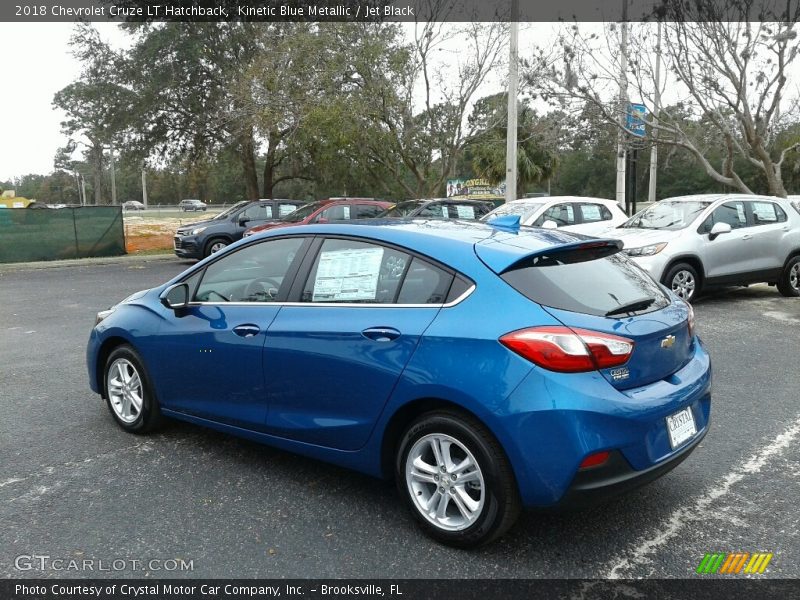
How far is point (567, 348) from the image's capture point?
119 inches

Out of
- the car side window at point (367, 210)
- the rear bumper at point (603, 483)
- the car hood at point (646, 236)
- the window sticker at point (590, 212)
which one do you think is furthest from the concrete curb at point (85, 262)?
the rear bumper at point (603, 483)

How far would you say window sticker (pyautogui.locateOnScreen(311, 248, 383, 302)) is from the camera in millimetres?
3699

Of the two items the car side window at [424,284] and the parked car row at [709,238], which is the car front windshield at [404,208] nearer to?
the parked car row at [709,238]

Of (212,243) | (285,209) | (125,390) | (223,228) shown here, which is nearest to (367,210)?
(285,209)

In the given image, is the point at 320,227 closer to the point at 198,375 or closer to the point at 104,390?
the point at 198,375

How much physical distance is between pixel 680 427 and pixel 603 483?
1.99ft

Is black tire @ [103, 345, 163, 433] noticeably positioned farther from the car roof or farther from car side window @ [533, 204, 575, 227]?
car side window @ [533, 204, 575, 227]

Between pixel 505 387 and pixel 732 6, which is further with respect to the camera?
pixel 732 6

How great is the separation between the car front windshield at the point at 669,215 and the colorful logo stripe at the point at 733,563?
7.38 meters

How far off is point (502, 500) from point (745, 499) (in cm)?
163

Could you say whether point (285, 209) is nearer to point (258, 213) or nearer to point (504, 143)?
point (258, 213)

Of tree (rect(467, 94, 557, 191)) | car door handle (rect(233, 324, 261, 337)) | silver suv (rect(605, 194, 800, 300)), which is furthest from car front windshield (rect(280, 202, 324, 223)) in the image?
car door handle (rect(233, 324, 261, 337))

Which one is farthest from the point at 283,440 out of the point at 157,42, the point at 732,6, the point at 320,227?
the point at 157,42

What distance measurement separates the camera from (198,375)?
4367 millimetres
